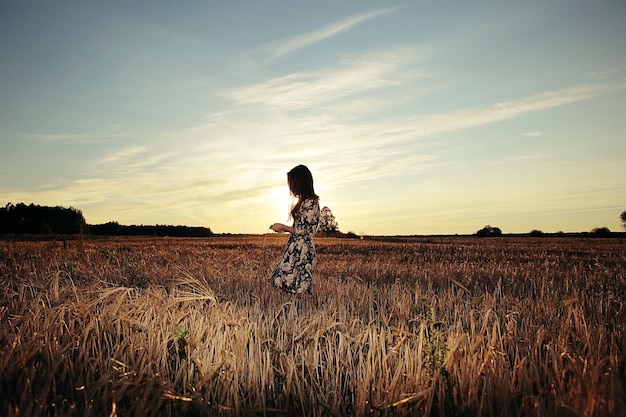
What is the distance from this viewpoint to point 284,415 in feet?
10.4

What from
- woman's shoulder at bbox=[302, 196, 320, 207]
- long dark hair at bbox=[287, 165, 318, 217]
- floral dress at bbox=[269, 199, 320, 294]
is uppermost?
long dark hair at bbox=[287, 165, 318, 217]

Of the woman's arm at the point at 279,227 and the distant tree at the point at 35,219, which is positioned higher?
the distant tree at the point at 35,219

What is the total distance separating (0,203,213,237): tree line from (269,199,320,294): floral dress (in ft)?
178

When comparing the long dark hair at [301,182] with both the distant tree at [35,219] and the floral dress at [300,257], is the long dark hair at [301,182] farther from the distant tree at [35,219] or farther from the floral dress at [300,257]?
the distant tree at [35,219]

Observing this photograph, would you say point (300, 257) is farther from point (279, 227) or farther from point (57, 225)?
point (57, 225)

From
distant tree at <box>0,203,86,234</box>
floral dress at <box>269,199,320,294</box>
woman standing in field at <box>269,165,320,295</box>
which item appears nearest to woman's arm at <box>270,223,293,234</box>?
woman standing in field at <box>269,165,320,295</box>

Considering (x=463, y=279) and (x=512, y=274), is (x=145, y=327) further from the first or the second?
(x=512, y=274)

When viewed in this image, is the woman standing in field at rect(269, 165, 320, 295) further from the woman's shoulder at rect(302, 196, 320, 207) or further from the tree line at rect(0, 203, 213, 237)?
the tree line at rect(0, 203, 213, 237)

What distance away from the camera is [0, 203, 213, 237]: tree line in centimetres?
5822

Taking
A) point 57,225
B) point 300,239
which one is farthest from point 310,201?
point 57,225

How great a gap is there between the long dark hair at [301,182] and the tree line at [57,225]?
54.6 metres

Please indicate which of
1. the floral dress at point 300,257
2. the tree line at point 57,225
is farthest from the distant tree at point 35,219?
the floral dress at point 300,257

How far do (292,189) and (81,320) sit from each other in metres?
3.84

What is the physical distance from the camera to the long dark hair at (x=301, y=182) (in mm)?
7633
